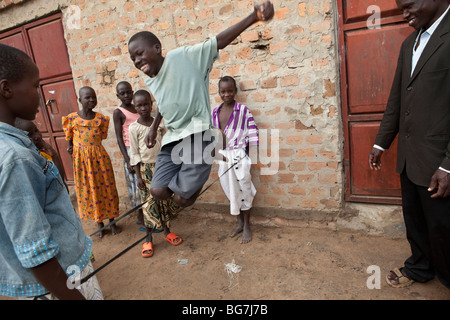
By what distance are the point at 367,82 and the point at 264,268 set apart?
2047 millimetres

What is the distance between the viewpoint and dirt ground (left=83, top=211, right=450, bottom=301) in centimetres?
227

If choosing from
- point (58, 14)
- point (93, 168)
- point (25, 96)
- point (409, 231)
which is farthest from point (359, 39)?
point (58, 14)

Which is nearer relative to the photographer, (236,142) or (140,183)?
(236,142)

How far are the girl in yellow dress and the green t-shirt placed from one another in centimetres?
182

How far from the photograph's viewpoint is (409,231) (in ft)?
7.11

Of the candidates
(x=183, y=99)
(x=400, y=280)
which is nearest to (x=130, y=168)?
(x=183, y=99)

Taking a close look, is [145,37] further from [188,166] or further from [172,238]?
[172,238]

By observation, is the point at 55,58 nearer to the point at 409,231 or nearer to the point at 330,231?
the point at 330,231

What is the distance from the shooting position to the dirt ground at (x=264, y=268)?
227 centimetres

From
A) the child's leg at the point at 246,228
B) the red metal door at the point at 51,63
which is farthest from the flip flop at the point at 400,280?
the red metal door at the point at 51,63

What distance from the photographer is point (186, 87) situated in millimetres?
1860

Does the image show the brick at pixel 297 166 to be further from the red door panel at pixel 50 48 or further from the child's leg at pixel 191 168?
the red door panel at pixel 50 48

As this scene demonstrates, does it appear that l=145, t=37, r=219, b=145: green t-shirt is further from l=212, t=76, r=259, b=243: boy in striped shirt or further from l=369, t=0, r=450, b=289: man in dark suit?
l=369, t=0, r=450, b=289: man in dark suit
